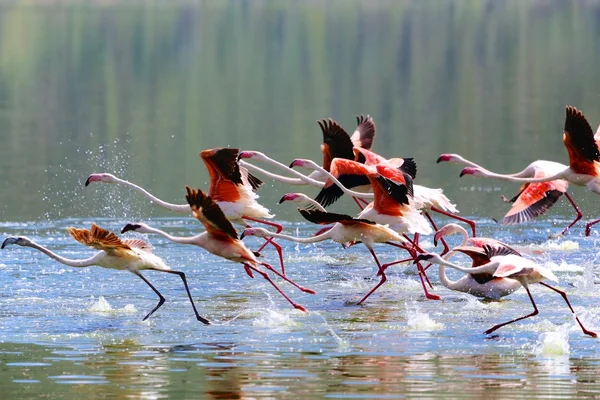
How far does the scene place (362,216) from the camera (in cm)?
1459

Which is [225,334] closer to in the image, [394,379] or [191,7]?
[394,379]

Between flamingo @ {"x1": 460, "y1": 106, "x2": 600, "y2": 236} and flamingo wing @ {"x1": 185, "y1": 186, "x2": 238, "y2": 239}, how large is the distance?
397 cm

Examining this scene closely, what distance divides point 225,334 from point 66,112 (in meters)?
31.3

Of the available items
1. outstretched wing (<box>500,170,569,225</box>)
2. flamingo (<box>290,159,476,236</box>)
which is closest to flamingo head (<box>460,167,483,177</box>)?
flamingo (<box>290,159,476,236</box>)

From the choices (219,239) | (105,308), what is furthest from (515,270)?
(105,308)

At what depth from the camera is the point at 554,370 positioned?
10.5 metres

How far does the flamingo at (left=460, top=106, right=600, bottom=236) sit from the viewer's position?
15.4 meters

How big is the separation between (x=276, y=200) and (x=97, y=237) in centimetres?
1127

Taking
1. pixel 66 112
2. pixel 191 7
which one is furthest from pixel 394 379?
pixel 191 7

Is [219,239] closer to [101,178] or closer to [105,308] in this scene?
[105,308]

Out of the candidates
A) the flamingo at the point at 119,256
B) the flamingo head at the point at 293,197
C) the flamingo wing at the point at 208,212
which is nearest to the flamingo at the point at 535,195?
the flamingo head at the point at 293,197

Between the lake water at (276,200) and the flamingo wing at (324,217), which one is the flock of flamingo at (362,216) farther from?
the lake water at (276,200)

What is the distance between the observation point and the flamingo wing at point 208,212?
11906mm

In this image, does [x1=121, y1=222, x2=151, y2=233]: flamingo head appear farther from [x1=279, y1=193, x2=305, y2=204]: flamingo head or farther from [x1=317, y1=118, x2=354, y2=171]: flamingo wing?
[x1=317, y1=118, x2=354, y2=171]: flamingo wing
